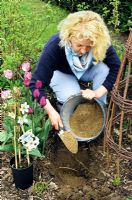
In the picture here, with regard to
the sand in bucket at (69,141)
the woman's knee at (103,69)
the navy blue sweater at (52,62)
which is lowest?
the sand in bucket at (69,141)

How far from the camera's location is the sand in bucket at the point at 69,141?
3737 millimetres

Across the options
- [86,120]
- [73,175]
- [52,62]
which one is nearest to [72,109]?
[86,120]

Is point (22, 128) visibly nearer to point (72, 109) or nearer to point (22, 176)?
point (22, 176)

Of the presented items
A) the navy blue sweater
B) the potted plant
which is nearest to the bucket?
the navy blue sweater

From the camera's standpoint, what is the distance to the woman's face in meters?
3.62

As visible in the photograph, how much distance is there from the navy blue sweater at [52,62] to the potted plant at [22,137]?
254 mm

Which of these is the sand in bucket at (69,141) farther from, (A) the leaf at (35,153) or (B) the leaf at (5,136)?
(B) the leaf at (5,136)

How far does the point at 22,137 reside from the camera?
3.31m

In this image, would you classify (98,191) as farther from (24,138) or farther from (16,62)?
(16,62)

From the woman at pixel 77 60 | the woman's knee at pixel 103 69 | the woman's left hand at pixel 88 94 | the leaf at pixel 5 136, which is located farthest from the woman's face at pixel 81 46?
the leaf at pixel 5 136

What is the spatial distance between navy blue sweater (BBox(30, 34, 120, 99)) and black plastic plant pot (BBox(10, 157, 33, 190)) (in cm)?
62

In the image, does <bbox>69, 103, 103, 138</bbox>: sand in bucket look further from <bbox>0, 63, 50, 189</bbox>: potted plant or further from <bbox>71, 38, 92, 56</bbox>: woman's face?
<bbox>71, 38, 92, 56</bbox>: woman's face

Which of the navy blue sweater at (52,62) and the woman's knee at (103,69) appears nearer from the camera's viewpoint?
the navy blue sweater at (52,62)

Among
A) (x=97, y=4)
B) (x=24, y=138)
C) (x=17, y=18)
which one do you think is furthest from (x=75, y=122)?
(x=97, y=4)
